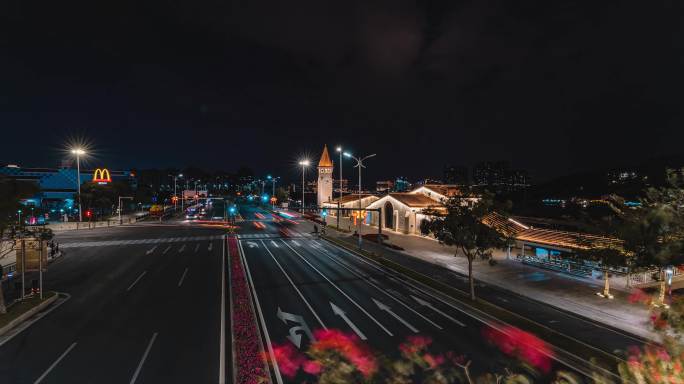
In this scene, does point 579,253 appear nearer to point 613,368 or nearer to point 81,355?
point 613,368

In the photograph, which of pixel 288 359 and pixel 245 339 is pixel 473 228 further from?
pixel 245 339

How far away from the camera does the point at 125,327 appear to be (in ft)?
56.7

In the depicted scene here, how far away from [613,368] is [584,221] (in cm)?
1091

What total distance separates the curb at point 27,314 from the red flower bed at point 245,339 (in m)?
10.9

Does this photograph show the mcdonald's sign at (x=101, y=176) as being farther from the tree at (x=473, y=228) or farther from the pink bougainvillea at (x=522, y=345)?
the pink bougainvillea at (x=522, y=345)

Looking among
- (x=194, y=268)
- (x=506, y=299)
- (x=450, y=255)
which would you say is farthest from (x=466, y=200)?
(x=194, y=268)

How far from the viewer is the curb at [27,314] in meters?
16.9

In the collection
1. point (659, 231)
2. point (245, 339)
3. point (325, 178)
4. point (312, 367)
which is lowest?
point (312, 367)

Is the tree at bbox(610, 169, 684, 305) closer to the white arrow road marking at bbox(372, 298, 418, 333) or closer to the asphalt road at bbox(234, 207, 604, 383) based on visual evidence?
the asphalt road at bbox(234, 207, 604, 383)

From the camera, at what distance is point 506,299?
868 inches

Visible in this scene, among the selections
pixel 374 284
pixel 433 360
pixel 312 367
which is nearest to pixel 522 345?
pixel 433 360

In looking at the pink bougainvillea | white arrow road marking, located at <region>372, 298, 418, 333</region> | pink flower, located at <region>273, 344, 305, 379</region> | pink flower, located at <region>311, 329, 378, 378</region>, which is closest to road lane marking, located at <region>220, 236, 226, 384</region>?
pink flower, located at <region>273, 344, 305, 379</region>

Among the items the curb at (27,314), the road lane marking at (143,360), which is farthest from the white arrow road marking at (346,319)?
the curb at (27,314)

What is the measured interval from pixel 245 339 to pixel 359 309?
7.15 m
